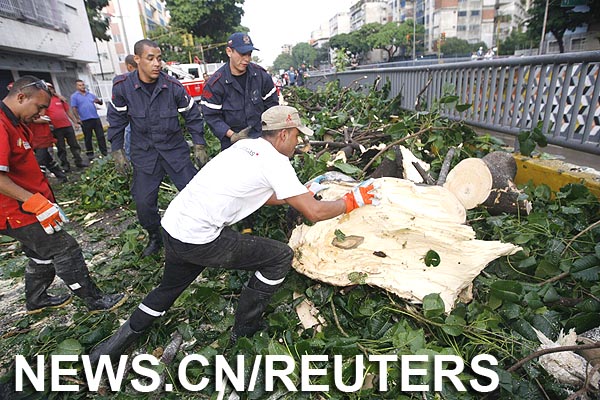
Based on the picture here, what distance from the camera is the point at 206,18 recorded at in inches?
1468

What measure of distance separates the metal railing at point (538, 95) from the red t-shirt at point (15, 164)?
168 inches

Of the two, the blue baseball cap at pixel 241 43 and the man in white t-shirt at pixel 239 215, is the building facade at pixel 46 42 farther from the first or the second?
the man in white t-shirt at pixel 239 215

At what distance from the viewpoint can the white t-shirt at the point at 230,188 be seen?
1.87m

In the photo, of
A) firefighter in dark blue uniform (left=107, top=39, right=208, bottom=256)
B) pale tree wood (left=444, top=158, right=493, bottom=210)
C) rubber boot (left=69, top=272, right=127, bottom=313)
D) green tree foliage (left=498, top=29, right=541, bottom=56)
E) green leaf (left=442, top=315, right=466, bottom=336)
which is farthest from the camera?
green tree foliage (left=498, top=29, right=541, bottom=56)

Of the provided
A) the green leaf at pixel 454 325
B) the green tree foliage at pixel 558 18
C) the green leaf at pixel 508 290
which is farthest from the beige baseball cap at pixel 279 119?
the green tree foliage at pixel 558 18

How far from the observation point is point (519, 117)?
3.89 metres

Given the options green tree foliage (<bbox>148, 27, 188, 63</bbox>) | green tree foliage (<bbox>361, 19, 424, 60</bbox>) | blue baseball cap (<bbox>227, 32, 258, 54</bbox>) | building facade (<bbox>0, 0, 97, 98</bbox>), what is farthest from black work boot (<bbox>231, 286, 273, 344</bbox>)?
green tree foliage (<bbox>361, 19, 424, 60</bbox>)

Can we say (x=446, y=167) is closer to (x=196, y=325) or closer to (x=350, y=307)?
(x=350, y=307)

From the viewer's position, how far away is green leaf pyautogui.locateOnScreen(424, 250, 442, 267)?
232cm

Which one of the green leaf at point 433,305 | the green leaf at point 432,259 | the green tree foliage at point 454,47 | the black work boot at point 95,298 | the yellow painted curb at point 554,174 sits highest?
the green tree foliage at point 454,47

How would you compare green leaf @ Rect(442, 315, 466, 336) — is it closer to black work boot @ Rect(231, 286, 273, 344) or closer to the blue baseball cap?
black work boot @ Rect(231, 286, 273, 344)

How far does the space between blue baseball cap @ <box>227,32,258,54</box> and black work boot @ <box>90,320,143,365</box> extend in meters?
2.63

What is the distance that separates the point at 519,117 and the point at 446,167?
1.39 metres

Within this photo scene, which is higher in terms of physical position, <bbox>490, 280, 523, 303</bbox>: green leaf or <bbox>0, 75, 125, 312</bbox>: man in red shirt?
<bbox>0, 75, 125, 312</bbox>: man in red shirt
